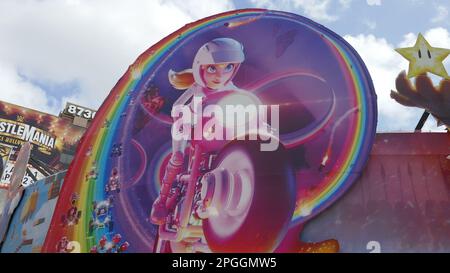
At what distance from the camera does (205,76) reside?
881 centimetres

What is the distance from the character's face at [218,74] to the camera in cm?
859

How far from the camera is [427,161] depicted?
6934mm

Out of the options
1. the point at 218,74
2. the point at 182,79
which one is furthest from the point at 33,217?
the point at 218,74

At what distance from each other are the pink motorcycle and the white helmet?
3.82ft

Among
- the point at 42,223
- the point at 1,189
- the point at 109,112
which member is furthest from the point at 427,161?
the point at 1,189

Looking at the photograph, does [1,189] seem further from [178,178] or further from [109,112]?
[178,178]

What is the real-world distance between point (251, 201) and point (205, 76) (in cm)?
311

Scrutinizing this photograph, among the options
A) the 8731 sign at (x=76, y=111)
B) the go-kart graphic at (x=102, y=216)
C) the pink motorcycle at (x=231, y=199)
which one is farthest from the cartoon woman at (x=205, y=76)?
the 8731 sign at (x=76, y=111)

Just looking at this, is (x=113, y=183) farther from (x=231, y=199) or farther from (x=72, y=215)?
(x=231, y=199)

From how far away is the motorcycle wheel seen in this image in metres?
7.02

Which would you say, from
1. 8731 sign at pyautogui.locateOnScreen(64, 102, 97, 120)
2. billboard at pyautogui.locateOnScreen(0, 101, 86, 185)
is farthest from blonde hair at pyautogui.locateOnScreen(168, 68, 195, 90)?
8731 sign at pyautogui.locateOnScreen(64, 102, 97, 120)

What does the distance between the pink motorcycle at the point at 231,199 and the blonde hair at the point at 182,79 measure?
5.08ft

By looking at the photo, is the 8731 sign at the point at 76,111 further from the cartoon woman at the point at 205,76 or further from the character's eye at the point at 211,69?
the character's eye at the point at 211,69

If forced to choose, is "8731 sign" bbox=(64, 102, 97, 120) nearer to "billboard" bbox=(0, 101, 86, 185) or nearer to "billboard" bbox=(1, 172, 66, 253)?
"billboard" bbox=(0, 101, 86, 185)
